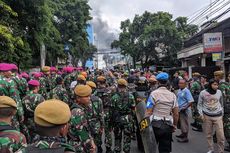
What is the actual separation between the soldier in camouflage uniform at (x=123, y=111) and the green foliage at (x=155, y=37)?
2575cm

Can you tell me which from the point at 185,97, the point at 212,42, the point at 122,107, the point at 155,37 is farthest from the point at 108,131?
the point at 155,37

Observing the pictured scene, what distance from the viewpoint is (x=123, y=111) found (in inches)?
285

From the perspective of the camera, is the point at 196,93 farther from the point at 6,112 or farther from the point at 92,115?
the point at 6,112

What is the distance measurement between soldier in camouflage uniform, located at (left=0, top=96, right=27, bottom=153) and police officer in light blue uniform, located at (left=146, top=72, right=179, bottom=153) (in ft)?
9.56

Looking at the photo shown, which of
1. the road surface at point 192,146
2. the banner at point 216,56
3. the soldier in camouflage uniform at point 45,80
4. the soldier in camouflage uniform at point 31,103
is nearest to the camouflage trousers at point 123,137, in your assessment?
the road surface at point 192,146

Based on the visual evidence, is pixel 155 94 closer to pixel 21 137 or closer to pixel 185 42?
pixel 21 137

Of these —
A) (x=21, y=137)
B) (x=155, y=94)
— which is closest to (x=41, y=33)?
(x=155, y=94)

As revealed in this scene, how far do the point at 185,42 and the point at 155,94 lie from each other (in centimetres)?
2803

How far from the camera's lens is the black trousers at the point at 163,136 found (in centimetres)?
592

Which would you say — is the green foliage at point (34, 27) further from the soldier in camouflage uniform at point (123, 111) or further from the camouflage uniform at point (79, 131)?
the camouflage uniform at point (79, 131)

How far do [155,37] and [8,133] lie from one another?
100 ft

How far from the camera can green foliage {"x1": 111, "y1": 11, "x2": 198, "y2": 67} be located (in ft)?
109

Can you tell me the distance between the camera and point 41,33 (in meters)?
20.8

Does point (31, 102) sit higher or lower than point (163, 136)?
higher
